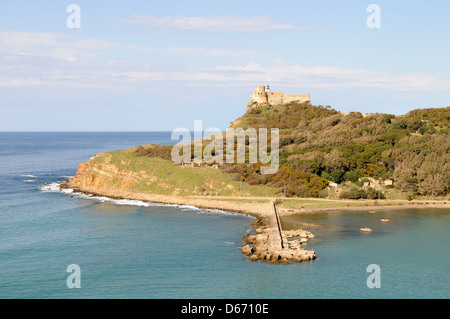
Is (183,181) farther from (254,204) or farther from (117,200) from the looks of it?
(254,204)

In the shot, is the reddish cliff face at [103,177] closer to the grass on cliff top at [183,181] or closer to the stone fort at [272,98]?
the grass on cliff top at [183,181]

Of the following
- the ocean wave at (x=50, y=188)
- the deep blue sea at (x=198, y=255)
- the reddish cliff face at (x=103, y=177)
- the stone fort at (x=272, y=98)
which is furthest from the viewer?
the stone fort at (x=272, y=98)

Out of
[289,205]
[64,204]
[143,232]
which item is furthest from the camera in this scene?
[64,204]

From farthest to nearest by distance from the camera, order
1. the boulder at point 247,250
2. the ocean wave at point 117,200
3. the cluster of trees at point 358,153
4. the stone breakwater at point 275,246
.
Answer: the cluster of trees at point 358,153 < the ocean wave at point 117,200 < the boulder at point 247,250 < the stone breakwater at point 275,246

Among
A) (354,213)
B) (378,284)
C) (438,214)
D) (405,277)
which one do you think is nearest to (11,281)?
(378,284)

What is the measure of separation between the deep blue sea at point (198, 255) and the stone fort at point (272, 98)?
6544 cm

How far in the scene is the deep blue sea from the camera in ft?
109

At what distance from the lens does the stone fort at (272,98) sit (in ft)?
411

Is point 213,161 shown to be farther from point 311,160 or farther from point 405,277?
point 405,277

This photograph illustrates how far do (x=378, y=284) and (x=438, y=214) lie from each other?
30504 millimetres

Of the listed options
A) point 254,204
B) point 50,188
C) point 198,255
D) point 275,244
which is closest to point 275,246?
point 275,244

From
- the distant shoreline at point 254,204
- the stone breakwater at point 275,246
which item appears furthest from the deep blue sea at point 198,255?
the distant shoreline at point 254,204

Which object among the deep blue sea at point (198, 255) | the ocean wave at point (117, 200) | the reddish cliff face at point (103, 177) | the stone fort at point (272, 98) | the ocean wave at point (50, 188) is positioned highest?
the stone fort at point (272, 98)
